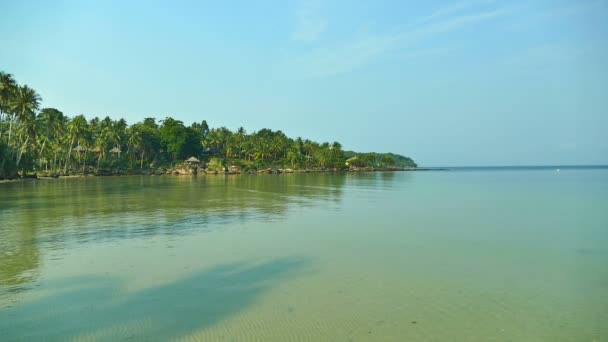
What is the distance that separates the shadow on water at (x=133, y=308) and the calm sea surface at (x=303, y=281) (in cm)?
4

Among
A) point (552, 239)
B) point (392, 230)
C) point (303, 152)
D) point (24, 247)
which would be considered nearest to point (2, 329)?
point (24, 247)

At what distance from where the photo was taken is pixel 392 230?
17.3 m

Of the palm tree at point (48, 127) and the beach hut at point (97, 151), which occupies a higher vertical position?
the palm tree at point (48, 127)

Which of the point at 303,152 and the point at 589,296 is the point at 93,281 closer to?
the point at 589,296

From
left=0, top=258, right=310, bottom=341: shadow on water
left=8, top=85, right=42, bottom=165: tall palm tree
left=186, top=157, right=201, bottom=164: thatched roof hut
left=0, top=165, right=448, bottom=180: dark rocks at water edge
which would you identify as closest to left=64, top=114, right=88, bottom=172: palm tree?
left=0, top=165, right=448, bottom=180: dark rocks at water edge

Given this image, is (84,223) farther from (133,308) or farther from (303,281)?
(303,281)

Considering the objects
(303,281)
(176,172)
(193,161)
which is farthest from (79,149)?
(303,281)

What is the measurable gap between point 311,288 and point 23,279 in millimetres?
7429

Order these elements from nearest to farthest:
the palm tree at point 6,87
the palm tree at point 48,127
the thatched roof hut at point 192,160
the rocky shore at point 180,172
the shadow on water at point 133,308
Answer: the shadow on water at point 133,308 → the palm tree at point 6,87 → the palm tree at point 48,127 → the rocky shore at point 180,172 → the thatched roof hut at point 192,160

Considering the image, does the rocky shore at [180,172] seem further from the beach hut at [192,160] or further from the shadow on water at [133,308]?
the shadow on water at [133,308]

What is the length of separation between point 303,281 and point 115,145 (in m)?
109

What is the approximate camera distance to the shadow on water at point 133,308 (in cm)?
664

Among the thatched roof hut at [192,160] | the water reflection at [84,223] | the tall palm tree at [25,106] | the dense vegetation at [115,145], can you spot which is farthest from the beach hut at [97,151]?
the water reflection at [84,223]

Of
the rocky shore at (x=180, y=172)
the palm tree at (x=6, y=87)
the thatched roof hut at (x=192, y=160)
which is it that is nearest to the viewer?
the palm tree at (x=6, y=87)
